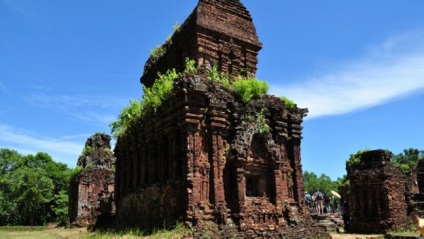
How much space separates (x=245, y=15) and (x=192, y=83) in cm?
694

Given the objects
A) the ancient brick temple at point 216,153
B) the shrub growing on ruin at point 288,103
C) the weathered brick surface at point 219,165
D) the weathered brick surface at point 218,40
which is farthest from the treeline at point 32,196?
the shrub growing on ruin at point 288,103

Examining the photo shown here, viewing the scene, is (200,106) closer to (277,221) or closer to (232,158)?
(232,158)

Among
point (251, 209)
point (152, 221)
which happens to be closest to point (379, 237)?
point (251, 209)

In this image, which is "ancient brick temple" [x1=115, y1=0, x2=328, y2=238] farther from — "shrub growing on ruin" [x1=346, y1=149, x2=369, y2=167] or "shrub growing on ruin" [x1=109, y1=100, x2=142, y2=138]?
"shrub growing on ruin" [x1=346, y1=149, x2=369, y2=167]

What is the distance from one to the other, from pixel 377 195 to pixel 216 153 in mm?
12558

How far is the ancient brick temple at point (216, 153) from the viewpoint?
443 inches

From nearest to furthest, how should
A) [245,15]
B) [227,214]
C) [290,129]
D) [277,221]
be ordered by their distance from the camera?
[227,214], [277,221], [290,129], [245,15]

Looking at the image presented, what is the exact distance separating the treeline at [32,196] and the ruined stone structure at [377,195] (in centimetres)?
3116

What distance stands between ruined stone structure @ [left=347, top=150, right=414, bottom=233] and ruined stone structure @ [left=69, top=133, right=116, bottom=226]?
1585 centimetres

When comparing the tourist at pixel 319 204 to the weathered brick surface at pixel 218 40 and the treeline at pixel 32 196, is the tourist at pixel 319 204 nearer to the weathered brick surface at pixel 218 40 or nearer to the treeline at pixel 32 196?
the weathered brick surface at pixel 218 40

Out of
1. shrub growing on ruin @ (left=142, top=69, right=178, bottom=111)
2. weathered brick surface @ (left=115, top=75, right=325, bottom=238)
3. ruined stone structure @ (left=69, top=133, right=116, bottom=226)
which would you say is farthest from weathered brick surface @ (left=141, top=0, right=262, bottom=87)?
ruined stone structure @ (left=69, top=133, right=116, bottom=226)

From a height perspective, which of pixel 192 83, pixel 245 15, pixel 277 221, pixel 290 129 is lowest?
pixel 277 221

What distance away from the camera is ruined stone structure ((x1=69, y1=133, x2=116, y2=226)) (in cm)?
2575

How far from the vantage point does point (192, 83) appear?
11.6 meters
